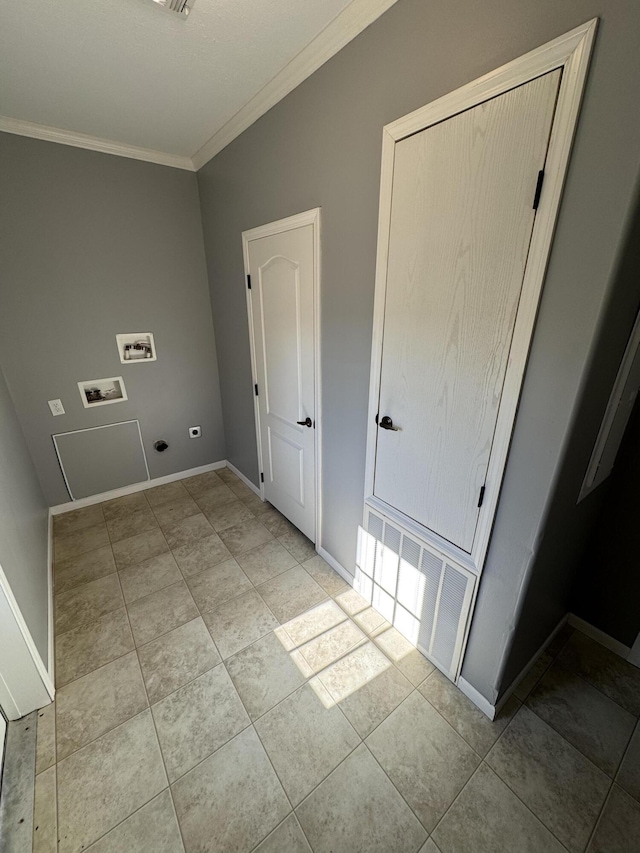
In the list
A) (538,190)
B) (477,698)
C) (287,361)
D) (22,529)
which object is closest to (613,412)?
(538,190)

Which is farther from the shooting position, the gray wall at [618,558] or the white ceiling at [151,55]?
the gray wall at [618,558]

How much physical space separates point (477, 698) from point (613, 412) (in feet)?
4.35

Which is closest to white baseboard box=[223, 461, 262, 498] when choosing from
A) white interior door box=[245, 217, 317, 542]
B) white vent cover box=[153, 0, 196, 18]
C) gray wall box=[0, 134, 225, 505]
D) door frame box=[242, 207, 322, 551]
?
white interior door box=[245, 217, 317, 542]

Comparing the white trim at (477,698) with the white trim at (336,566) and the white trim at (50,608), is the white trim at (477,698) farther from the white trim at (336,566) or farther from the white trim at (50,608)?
the white trim at (50,608)

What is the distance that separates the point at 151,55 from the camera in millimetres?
1504

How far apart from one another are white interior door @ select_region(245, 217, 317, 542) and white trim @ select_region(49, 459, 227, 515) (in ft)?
3.33

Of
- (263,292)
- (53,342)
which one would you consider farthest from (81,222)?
(263,292)

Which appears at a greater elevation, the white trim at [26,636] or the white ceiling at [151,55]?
the white ceiling at [151,55]

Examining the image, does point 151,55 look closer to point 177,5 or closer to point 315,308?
point 177,5

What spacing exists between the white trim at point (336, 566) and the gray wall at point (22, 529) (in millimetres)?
1512

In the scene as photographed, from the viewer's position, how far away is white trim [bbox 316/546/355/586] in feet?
6.90

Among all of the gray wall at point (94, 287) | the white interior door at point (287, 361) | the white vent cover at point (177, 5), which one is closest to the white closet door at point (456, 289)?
the white interior door at point (287, 361)

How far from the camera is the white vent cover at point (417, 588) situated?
1454 millimetres

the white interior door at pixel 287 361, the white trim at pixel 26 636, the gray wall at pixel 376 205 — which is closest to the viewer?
the gray wall at pixel 376 205
